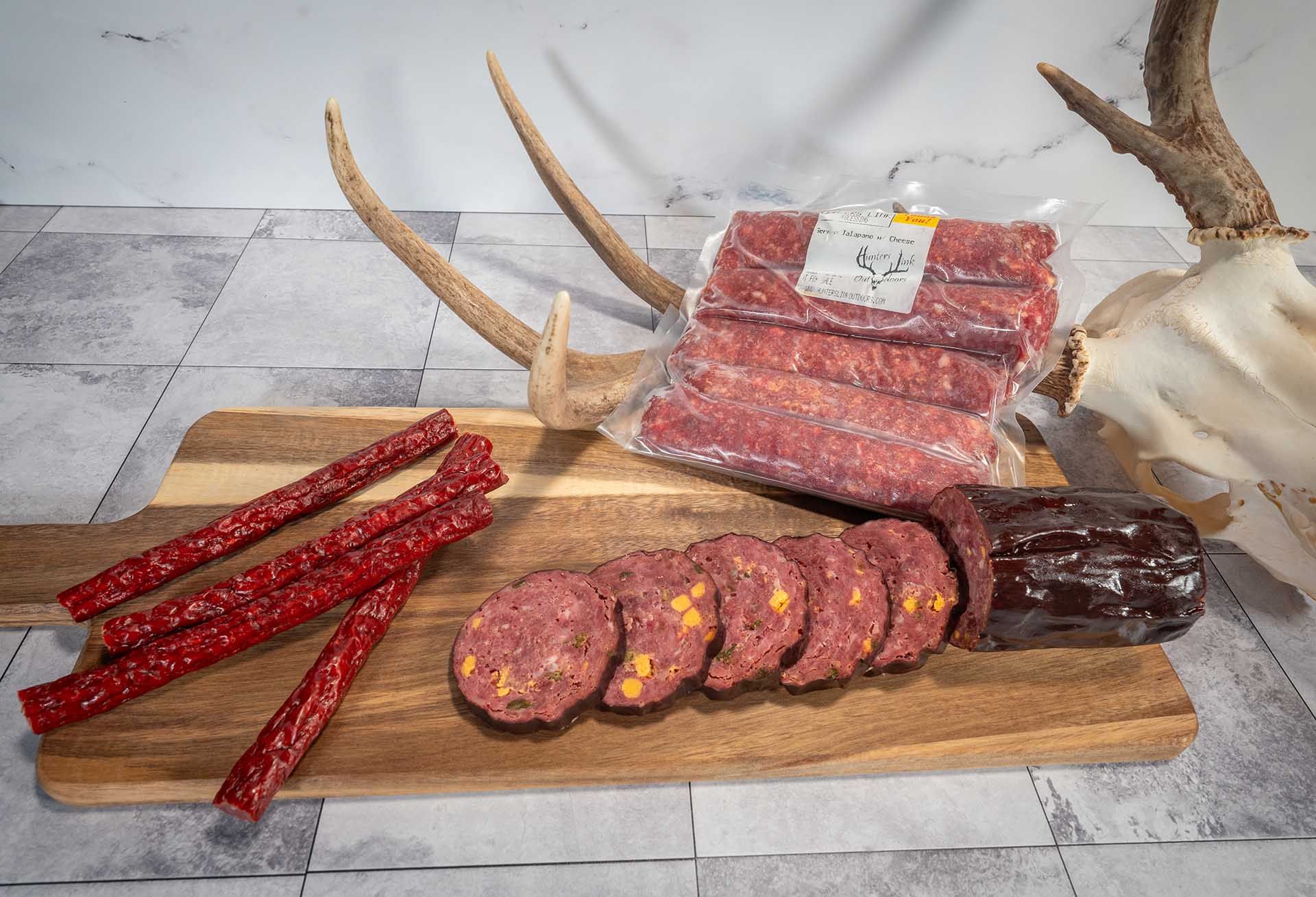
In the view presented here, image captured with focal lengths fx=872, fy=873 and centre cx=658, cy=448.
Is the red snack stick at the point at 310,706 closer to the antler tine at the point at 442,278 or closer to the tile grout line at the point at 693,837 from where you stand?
the antler tine at the point at 442,278

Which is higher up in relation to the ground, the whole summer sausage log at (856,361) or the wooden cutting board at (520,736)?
the whole summer sausage log at (856,361)

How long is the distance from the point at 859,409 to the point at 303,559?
1592 millimetres

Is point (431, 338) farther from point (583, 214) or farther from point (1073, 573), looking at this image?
point (1073, 573)

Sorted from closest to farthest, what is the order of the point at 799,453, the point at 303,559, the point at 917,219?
the point at 303,559 < the point at 799,453 < the point at 917,219

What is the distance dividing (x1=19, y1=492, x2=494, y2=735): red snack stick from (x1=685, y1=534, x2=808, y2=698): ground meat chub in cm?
71

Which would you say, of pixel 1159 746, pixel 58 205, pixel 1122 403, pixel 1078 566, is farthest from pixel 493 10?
pixel 1159 746

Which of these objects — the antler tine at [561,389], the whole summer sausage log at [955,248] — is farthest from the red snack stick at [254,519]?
the whole summer sausage log at [955,248]

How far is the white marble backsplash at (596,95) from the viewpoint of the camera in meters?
3.63

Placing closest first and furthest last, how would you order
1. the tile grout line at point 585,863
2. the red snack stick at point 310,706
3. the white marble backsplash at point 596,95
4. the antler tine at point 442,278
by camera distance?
the red snack stick at point 310,706 → the tile grout line at point 585,863 → the antler tine at point 442,278 → the white marble backsplash at point 596,95

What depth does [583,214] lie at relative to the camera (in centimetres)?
304

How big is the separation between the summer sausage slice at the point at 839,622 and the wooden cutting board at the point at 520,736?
117 millimetres

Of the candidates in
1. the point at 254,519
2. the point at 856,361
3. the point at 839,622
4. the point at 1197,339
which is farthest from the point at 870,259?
the point at 254,519

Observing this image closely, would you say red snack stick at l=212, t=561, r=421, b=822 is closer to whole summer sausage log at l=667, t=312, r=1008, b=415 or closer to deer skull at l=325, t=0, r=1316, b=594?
deer skull at l=325, t=0, r=1316, b=594

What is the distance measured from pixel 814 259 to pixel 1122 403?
1.02m
